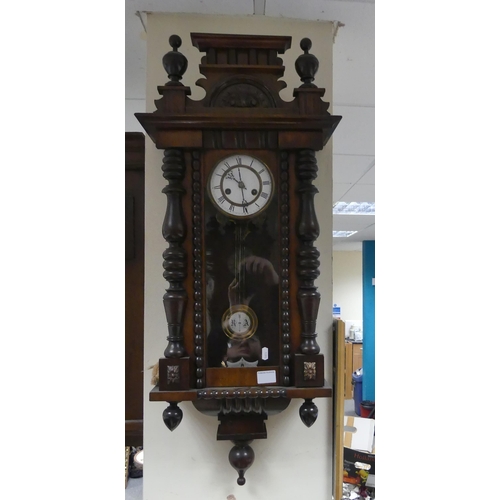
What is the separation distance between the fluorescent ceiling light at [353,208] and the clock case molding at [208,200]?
1841 mm

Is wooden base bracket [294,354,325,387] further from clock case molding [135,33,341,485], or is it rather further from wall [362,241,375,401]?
wall [362,241,375,401]

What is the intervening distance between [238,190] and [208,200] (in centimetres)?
7

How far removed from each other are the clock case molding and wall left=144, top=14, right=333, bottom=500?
14cm

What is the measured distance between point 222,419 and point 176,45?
0.86 metres

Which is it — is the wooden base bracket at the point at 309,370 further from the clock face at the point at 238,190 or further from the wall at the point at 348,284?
the wall at the point at 348,284

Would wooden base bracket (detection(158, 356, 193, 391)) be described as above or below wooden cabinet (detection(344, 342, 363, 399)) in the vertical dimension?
above

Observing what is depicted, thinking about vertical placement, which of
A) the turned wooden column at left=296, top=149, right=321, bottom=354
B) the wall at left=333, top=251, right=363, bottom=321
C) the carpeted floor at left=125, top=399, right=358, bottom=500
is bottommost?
the carpeted floor at left=125, top=399, right=358, bottom=500

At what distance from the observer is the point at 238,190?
77cm

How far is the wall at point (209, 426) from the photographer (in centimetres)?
86

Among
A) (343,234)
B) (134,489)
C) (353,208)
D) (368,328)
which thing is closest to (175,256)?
(134,489)

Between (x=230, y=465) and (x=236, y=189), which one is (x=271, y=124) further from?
(x=230, y=465)

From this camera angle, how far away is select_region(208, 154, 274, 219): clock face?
30.2 inches

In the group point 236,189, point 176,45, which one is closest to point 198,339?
point 236,189

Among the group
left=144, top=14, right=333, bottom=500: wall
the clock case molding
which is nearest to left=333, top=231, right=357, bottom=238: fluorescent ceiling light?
left=144, top=14, right=333, bottom=500: wall
